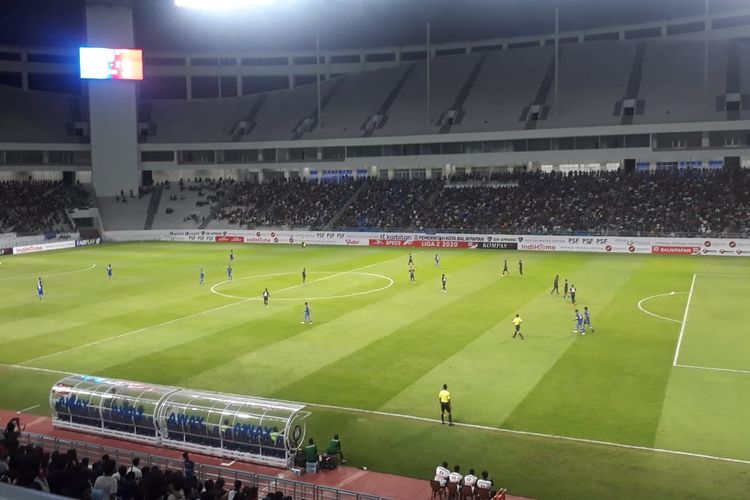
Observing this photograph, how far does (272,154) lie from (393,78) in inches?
770

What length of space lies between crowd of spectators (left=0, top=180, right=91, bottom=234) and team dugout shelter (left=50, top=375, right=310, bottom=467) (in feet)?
213

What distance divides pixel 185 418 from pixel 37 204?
245ft

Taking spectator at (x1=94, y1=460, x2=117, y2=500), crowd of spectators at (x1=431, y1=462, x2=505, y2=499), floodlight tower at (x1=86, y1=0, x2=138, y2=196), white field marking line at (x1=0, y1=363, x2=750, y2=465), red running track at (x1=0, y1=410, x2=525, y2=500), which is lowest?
red running track at (x1=0, y1=410, x2=525, y2=500)

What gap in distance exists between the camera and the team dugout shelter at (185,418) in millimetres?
19266

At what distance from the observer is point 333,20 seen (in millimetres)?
85062

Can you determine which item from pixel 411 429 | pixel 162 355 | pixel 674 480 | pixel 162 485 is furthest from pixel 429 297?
pixel 162 485

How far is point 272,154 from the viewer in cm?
9512

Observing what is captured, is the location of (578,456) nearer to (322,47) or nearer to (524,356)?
(524,356)

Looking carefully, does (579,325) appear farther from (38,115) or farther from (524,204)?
(38,115)

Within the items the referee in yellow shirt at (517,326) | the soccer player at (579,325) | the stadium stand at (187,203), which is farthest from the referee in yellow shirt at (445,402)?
the stadium stand at (187,203)

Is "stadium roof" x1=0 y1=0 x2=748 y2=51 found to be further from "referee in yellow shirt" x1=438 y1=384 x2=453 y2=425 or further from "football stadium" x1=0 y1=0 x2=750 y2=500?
"referee in yellow shirt" x1=438 y1=384 x2=453 y2=425

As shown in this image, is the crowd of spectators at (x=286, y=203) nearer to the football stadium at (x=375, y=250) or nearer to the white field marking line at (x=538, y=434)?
the football stadium at (x=375, y=250)

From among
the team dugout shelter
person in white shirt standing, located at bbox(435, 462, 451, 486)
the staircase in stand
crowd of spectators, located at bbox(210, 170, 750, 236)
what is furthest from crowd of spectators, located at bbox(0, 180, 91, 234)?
person in white shirt standing, located at bbox(435, 462, 451, 486)

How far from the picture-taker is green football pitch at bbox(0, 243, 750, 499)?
19.3 meters
